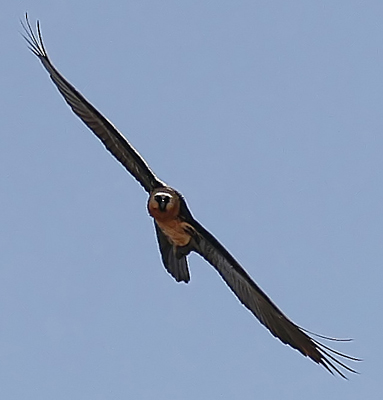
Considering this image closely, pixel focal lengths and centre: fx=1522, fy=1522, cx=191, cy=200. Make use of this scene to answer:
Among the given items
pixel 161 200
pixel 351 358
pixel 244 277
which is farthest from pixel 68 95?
pixel 351 358

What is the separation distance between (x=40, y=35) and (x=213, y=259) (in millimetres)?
3415

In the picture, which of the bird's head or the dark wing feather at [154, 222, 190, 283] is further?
the dark wing feather at [154, 222, 190, 283]

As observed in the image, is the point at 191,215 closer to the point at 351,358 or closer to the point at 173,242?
the point at 173,242

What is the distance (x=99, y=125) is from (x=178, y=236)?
169cm

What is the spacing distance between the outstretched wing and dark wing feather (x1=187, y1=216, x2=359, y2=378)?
38.2 inches

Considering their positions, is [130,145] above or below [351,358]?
above

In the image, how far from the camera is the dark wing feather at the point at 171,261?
707 inches

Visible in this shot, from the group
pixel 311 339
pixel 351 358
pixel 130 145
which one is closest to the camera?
pixel 351 358

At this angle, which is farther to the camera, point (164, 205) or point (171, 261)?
point (171, 261)

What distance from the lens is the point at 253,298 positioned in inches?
690

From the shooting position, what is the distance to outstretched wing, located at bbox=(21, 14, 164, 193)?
59.3ft

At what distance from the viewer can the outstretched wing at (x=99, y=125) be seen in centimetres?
1808

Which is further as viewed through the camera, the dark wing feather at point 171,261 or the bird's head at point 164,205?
the dark wing feather at point 171,261

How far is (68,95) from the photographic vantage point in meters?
18.3
